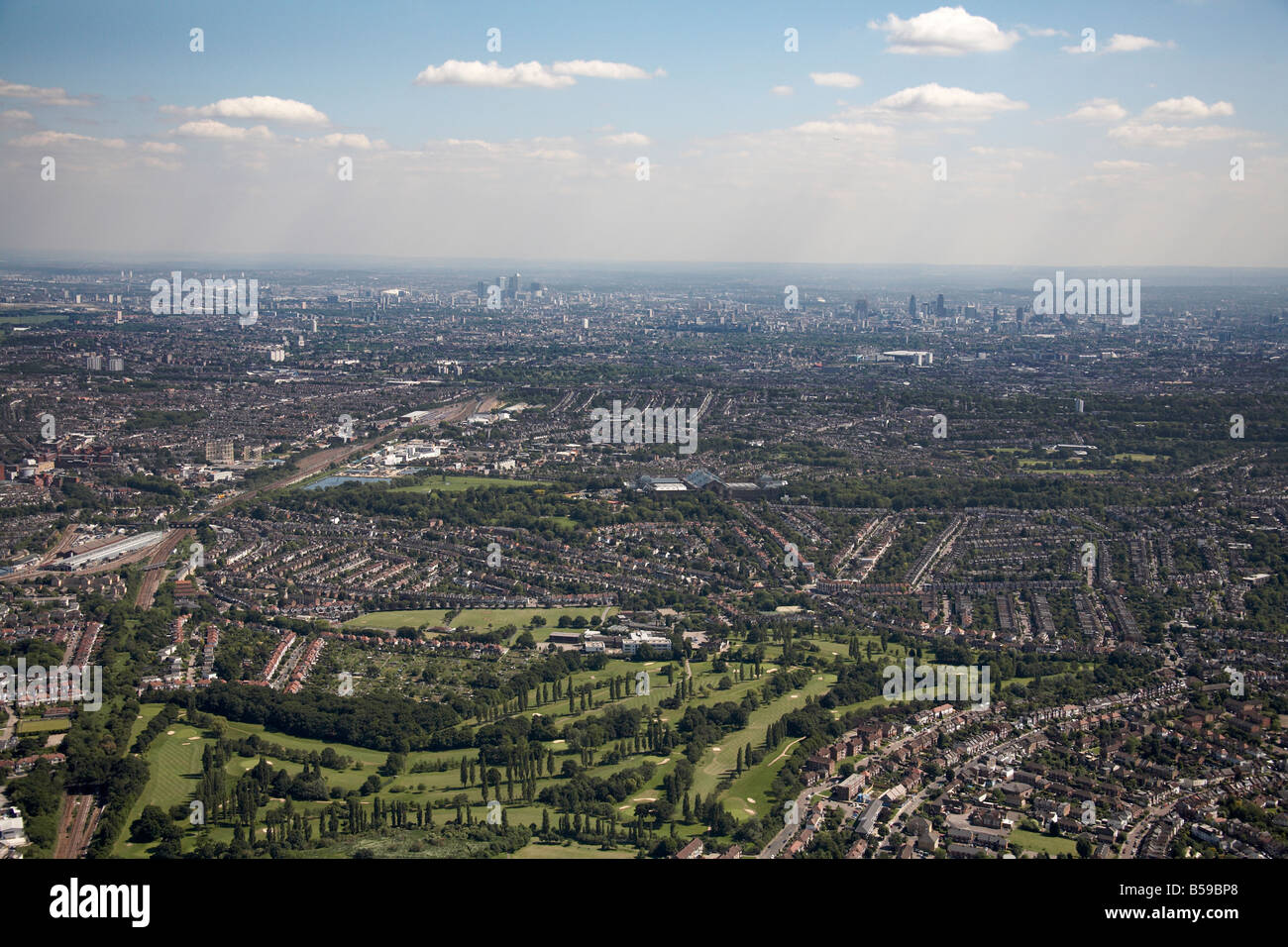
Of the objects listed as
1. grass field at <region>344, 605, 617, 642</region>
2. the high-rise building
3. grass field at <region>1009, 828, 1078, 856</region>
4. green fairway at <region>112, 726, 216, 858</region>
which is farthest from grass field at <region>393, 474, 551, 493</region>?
grass field at <region>1009, 828, 1078, 856</region>

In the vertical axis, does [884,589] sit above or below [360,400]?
below

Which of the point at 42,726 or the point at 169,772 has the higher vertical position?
the point at 42,726

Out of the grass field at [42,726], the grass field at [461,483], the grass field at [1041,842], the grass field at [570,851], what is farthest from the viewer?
the grass field at [461,483]

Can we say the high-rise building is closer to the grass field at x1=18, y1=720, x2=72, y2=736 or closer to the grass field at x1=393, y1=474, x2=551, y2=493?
the grass field at x1=393, y1=474, x2=551, y2=493

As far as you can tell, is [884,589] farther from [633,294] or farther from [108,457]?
[633,294]

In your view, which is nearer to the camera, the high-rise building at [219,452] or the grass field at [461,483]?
the grass field at [461,483]

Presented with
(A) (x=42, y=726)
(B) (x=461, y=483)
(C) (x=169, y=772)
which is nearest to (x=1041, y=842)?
(C) (x=169, y=772)

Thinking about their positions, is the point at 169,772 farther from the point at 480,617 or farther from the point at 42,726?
the point at 480,617

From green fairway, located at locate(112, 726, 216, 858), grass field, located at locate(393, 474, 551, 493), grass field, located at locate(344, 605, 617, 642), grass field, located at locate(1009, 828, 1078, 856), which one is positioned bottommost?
grass field, located at locate(1009, 828, 1078, 856)

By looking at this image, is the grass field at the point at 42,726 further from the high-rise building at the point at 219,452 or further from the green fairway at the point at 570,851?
the high-rise building at the point at 219,452

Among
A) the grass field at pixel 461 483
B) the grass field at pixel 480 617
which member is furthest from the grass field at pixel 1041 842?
the grass field at pixel 461 483
